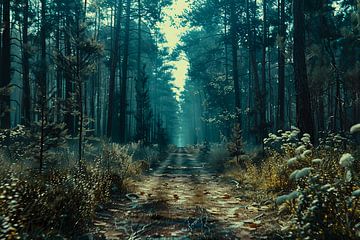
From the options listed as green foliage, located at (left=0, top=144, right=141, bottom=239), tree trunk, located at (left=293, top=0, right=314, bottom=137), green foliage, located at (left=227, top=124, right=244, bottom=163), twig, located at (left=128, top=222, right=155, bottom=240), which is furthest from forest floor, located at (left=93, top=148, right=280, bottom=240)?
green foliage, located at (left=227, top=124, right=244, bottom=163)

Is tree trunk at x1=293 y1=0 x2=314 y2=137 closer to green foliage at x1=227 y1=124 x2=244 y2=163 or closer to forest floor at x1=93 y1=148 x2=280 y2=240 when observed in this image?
forest floor at x1=93 y1=148 x2=280 y2=240


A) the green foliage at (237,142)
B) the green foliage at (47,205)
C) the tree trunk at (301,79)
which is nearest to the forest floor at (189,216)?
the green foliage at (47,205)

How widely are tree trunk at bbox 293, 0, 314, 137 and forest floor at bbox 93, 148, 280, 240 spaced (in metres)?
2.29

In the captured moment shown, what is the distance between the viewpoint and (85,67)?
11.3 meters

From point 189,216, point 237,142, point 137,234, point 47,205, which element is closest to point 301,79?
point 189,216

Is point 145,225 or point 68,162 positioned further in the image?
point 68,162

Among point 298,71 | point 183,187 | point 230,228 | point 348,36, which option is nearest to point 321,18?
point 348,36

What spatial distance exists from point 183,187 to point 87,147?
158 inches

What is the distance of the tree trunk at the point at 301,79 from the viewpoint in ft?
35.5

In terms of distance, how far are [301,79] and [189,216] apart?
5.69 meters

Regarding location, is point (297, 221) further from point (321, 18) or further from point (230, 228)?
point (321, 18)

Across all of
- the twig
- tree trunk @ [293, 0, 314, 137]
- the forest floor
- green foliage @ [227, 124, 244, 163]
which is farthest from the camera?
green foliage @ [227, 124, 244, 163]

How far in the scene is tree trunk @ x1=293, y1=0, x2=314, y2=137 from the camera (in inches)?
426

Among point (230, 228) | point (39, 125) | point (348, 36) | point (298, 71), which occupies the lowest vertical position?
point (230, 228)
